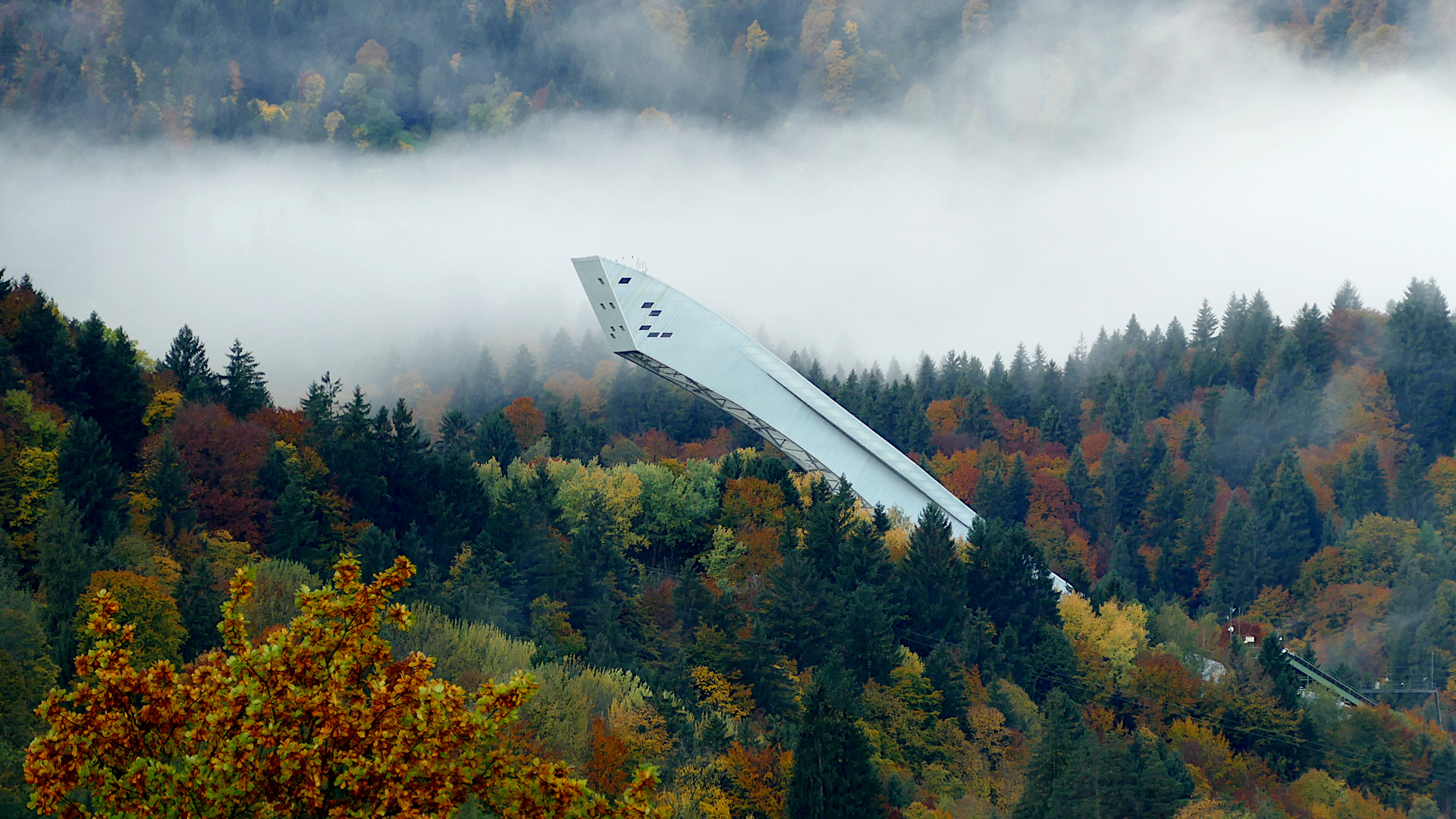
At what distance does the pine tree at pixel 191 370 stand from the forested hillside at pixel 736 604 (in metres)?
0.25

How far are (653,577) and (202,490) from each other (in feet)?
53.3

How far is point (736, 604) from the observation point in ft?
169

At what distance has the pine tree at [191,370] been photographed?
5647 centimetres

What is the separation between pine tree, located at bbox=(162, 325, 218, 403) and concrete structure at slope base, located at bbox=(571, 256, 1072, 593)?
1659 cm

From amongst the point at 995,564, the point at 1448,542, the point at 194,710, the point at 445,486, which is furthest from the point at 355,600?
the point at 1448,542

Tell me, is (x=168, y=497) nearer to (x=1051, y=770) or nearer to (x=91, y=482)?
(x=91, y=482)

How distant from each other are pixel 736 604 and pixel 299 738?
38528mm

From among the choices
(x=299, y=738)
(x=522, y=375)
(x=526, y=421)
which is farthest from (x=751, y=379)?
(x=522, y=375)

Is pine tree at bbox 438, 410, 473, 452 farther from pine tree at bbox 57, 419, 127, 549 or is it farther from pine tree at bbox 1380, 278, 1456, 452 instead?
pine tree at bbox 1380, 278, 1456, 452

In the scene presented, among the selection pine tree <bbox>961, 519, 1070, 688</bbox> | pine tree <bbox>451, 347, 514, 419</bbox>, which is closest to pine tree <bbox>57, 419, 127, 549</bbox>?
pine tree <bbox>961, 519, 1070, 688</bbox>

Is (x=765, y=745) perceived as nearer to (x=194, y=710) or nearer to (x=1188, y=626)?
(x=194, y=710)

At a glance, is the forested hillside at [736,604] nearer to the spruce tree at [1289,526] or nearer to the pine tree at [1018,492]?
the spruce tree at [1289,526]

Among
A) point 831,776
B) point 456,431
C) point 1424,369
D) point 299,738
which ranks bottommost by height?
point 831,776

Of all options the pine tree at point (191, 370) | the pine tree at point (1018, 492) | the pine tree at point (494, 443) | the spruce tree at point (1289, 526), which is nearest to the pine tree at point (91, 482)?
the pine tree at point (191, 370)
